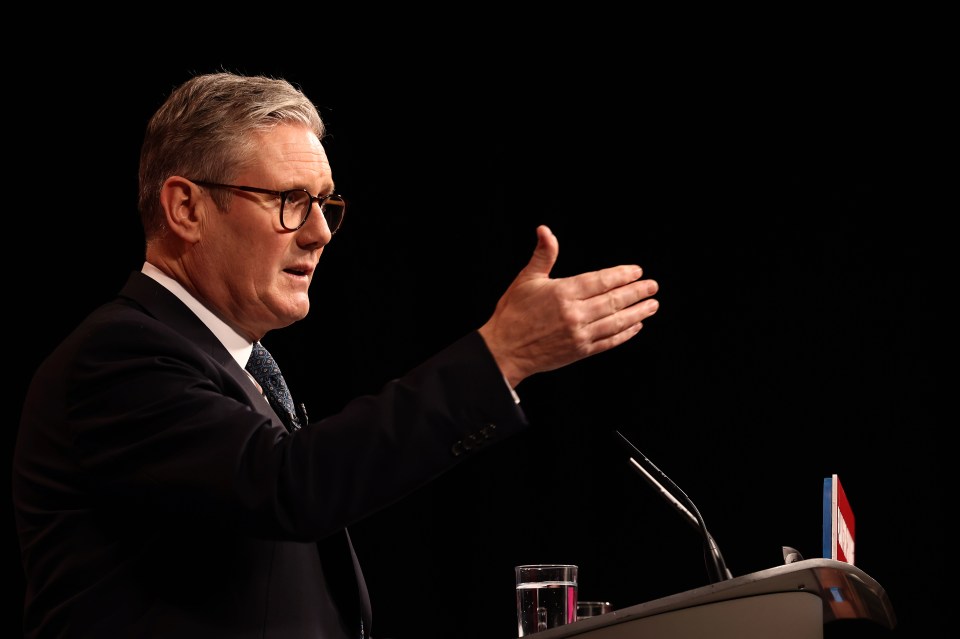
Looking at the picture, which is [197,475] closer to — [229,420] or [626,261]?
[229,420]

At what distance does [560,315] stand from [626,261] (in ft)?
8.49

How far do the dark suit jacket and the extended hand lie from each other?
0.04 meters

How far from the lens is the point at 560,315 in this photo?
111 cm

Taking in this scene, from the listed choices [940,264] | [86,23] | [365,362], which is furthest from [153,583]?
[940,264]

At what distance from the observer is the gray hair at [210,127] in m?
1.58

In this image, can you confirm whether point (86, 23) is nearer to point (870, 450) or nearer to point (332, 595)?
point (332, 595)

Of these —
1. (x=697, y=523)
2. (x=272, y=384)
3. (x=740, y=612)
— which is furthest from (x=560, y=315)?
(x=272, y=384)

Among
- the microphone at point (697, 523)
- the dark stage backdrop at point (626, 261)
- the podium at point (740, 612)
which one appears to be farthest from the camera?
the dark stage backdrop at point (626, 261)

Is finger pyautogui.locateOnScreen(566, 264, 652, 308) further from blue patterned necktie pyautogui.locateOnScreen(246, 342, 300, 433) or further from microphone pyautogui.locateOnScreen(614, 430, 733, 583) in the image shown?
blue patterned necktie pyautogui.locateOnScreen(246, 342, 300, 433)

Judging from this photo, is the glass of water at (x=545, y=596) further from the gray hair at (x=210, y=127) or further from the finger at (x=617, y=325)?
the gray hair at (x=210, y=127)

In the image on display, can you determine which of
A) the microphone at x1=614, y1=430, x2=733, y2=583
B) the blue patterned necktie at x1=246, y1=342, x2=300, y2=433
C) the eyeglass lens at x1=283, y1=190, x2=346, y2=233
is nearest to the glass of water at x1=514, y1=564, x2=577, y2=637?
the microphone at x1=614, y1=430, x2=733, y2=583

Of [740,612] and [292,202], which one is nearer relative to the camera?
[740,612]

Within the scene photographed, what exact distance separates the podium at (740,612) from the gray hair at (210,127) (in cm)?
91

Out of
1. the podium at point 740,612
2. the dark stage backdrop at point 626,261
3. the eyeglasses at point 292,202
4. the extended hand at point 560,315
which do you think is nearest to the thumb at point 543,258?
the extended hand at point 560,315
